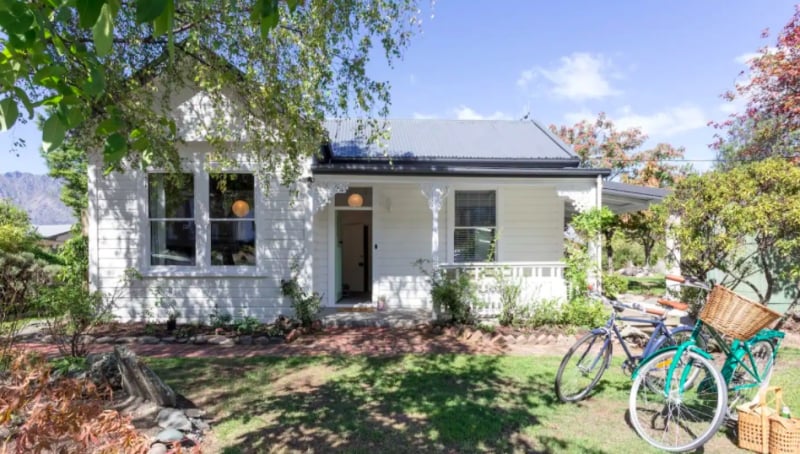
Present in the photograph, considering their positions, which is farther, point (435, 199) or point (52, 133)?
point (435, 199)

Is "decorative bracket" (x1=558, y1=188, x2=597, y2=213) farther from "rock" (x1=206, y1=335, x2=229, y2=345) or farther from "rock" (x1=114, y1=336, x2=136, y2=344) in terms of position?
"rock" (x1=114, y1=336, x2=136, y2=344)

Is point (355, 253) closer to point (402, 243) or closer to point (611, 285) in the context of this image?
point (402, 243)

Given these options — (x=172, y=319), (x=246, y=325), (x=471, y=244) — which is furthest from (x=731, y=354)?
(x=172, y=319)

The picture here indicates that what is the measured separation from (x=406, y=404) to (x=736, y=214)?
15.2 feet

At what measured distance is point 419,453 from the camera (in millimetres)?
3174

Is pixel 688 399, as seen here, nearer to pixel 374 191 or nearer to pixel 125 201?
pixel 374 191

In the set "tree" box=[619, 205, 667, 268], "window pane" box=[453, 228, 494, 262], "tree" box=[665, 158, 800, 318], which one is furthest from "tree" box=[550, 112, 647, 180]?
"tree" box=[665, 158, 800, 318]

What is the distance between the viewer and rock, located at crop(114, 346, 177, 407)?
3789 millimetres

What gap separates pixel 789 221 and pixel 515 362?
374 centimetres

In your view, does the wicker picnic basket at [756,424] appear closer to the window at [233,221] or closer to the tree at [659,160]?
the window at [233,221]

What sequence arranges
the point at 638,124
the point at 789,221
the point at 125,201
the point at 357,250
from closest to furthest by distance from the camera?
the point at 789,221 → the point at 125,201 → the point at 357,250 → the point at 638,124

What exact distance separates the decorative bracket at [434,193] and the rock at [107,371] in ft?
17.3

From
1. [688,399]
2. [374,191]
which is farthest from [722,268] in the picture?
[374,191]

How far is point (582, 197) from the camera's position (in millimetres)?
8023
